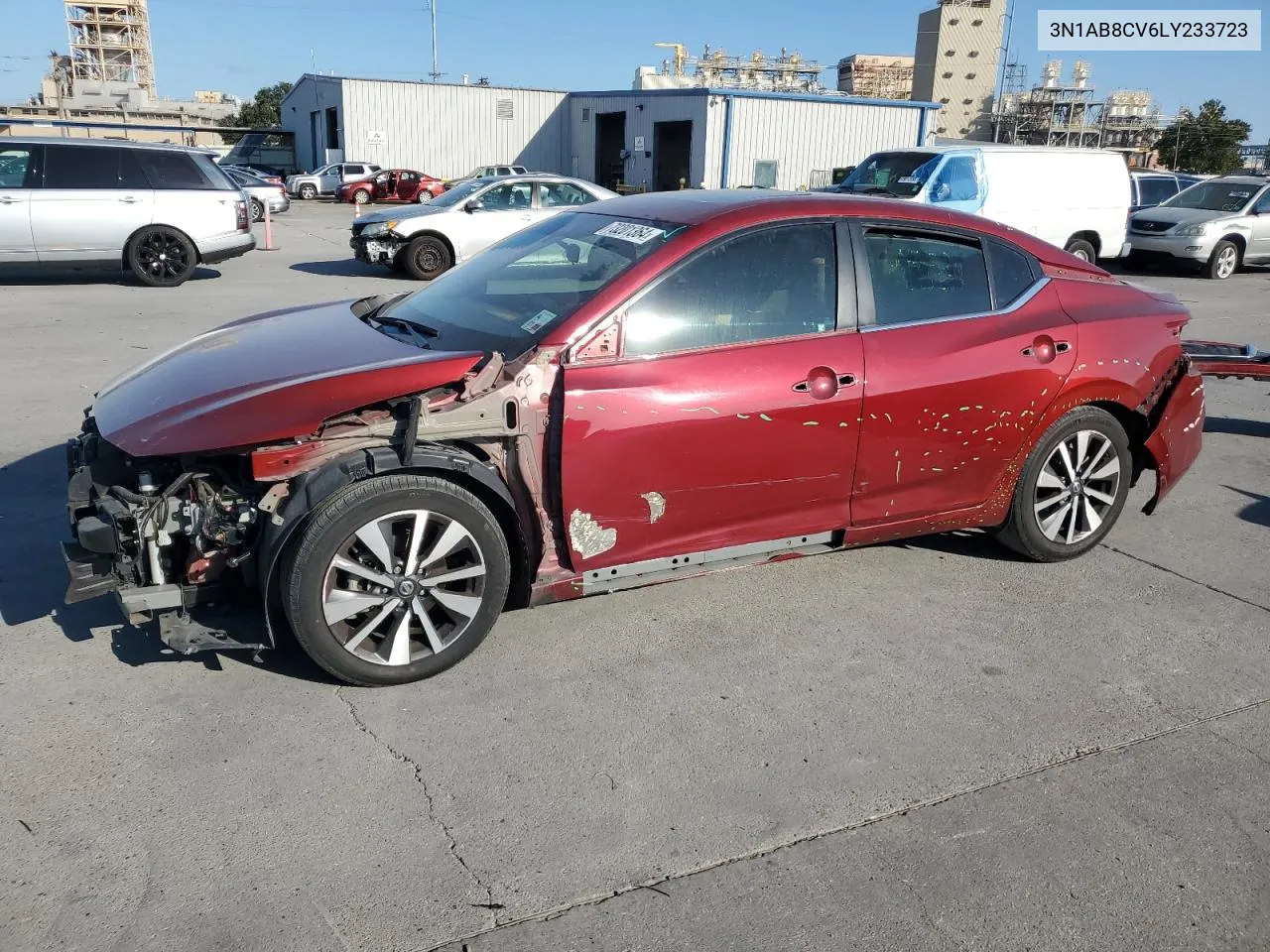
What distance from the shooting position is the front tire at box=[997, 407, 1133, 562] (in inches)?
178

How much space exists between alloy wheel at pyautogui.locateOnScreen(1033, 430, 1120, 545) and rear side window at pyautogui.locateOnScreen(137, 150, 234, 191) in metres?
11.9

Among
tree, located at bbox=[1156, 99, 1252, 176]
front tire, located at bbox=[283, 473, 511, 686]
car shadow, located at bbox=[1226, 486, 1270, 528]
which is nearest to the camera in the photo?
front tire, located at bbox=[283, 473, 511, 686]

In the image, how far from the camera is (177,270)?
13070 millimetres

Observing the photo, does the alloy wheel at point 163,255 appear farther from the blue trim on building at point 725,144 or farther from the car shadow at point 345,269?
the blue trim on building at point 725,144

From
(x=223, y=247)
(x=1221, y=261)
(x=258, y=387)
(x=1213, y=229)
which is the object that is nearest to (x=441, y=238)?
(x=223, y=247)

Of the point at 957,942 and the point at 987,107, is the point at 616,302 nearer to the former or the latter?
the point at 957,942

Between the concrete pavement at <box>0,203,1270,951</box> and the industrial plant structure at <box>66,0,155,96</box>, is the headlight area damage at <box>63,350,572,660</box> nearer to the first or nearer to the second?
the concrete pavement at <box>0,203,1270,951</box>

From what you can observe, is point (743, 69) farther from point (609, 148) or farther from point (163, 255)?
point (163, 255)

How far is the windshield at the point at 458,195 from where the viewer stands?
14766 mm

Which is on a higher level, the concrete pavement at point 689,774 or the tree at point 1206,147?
the tree at point 1206,147

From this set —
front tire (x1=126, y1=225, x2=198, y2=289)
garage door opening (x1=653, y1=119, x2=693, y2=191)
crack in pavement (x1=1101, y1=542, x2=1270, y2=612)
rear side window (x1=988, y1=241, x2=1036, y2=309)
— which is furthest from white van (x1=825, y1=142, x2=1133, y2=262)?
garage door opening (x1=653, y1=119, x2=693, y2=191)

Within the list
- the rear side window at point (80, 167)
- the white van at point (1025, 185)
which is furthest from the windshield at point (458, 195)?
the white van at point (1025, 185)

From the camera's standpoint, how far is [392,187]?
36.5 m

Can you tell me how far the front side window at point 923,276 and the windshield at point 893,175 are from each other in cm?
1032
